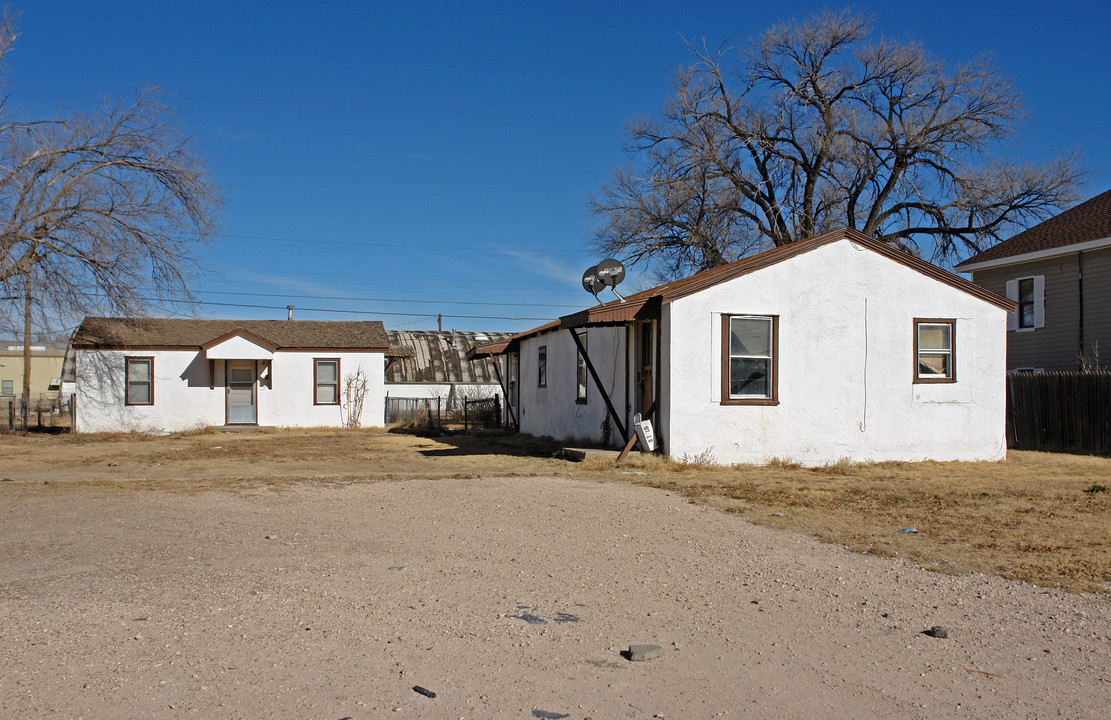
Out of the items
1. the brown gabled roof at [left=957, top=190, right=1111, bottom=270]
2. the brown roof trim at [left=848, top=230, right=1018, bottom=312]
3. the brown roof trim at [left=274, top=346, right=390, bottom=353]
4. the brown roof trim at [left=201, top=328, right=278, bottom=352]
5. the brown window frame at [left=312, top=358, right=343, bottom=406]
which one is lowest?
the brown window frame at [left=312, top=358, right=343, bottom=406]

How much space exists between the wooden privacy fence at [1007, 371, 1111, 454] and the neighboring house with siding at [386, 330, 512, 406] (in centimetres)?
1949

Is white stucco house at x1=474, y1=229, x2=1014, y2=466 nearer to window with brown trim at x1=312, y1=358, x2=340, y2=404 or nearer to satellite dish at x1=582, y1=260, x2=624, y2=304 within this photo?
satellite dish at x1=582, y1=260, x2=624, y2=304

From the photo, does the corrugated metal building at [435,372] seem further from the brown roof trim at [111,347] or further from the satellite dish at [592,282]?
the satellite dish at [592,282]

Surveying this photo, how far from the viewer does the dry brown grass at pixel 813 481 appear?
729 cm

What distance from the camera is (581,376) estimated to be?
1822cm

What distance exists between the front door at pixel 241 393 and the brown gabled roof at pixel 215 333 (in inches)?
41.3

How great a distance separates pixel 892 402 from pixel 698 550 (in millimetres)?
9004

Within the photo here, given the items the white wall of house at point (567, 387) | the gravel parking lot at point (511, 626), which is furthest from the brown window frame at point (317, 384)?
the gravel parking lot at point (511, 626)

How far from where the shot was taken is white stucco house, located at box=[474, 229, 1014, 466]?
13.9 meters

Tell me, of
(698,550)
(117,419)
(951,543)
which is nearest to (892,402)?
(951,543)

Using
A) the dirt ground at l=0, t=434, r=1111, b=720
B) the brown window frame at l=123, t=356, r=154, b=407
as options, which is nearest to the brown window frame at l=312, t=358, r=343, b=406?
the brown window frame at l=123, t=356, r=154, b=407

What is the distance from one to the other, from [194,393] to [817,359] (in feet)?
61.5

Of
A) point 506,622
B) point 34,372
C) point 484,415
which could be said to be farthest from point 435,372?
point 34,372

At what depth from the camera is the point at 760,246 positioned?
3356 cm
